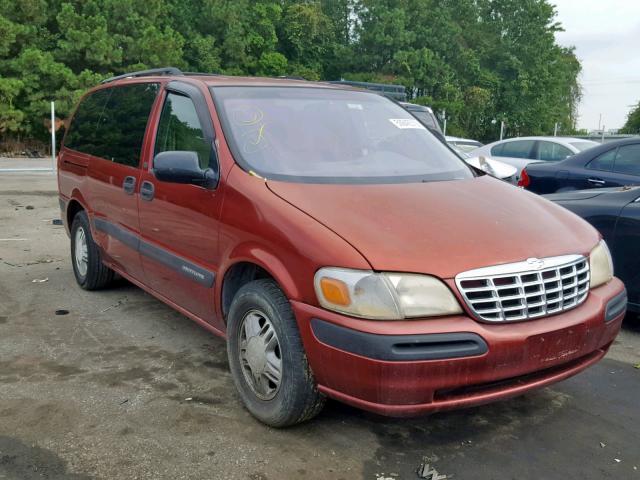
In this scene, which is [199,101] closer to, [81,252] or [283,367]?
[283,367]

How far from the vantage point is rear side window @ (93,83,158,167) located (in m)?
4.52

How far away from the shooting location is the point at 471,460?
296 cm

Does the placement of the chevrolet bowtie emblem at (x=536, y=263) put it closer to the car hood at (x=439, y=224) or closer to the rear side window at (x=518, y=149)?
the car hood at (x=439, y=224)

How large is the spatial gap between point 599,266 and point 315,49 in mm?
46087

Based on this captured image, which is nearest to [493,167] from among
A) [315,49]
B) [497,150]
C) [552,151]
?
[552,151]

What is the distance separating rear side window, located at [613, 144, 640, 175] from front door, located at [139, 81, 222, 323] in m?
4.91

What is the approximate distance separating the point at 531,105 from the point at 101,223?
2023 inches

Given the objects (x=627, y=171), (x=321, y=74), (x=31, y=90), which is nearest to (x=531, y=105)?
(x=321, y=74)

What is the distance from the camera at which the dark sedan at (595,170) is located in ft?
22.7

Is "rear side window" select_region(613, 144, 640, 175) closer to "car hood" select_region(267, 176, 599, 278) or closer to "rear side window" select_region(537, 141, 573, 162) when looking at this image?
"car hood" select_region(267, 176, 599, 278)

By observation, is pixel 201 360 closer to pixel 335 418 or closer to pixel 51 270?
pixel 335 418

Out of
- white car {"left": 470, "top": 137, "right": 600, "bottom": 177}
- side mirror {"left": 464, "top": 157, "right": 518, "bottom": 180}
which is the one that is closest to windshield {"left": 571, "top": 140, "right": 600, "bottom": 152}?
white car {"left": 470, "top": 137, "right": 600, "bottom": 177}

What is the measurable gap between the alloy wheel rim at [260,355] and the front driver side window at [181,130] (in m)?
0.96

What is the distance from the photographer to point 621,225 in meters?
4.80
